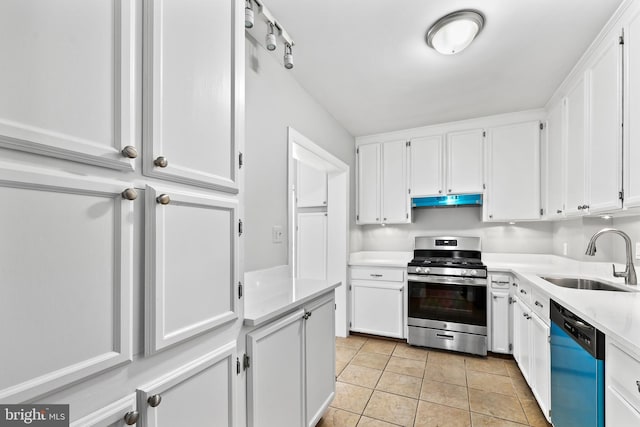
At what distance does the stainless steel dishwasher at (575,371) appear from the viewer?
1.23 m

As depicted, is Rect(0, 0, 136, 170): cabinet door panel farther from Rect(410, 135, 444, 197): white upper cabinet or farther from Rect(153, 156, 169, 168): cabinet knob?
Rect(410, 135, 444, 197): white upper cabinet

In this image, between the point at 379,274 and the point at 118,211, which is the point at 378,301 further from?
the point at 118,211

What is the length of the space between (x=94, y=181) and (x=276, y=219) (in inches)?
58.9

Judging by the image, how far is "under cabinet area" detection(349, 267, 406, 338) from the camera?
133 inches

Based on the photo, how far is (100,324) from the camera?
691 mm

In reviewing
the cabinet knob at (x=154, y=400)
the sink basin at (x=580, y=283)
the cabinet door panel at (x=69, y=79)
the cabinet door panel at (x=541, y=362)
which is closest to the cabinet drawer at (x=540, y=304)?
the cabinet door panel at (x=541, y=362)

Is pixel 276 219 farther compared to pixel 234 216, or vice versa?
pixel 276 219

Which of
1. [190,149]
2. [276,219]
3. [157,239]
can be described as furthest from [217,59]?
[276,219]

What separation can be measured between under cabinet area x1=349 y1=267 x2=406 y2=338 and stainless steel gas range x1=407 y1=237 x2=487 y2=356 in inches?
4.9

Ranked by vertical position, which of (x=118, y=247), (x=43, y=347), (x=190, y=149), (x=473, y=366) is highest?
(x=190, y=149)

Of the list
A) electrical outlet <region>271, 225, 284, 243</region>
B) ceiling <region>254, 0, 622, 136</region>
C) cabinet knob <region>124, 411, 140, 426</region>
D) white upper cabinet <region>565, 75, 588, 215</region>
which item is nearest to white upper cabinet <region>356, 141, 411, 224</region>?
ceiling <region>254, 0, 622, 136</region>

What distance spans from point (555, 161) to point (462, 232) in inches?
48.8

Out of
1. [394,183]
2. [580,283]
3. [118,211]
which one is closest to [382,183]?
[394,183]

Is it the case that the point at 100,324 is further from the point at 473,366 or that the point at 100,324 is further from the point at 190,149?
the point at 473,366
